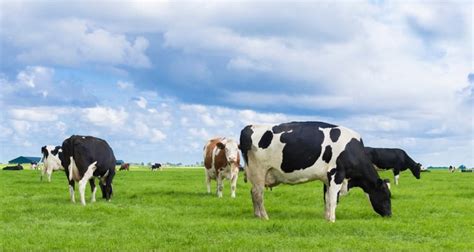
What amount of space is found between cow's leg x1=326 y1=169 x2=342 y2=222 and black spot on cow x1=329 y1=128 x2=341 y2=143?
3.02ft

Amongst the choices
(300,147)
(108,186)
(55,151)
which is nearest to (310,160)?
(300,147)

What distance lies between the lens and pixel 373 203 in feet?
58.2

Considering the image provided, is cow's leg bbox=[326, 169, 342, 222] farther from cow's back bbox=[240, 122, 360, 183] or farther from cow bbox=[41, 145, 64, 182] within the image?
cow bbox=[41, 145, 64, 182]

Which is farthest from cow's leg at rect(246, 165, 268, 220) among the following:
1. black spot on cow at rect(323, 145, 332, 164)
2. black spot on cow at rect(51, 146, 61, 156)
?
black spot on cow at rect(51, 146, 61, 156)

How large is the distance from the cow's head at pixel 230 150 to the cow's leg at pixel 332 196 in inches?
271

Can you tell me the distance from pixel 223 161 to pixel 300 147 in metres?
7.56

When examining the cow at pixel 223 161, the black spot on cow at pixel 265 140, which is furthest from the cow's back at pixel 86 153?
the black spot on cow at pixel 265 140

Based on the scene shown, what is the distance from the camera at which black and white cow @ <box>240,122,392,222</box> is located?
1681 centimetres

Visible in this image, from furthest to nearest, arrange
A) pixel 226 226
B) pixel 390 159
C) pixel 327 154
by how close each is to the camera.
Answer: pixel 390 159
pixel 327 154
pixel 226 226

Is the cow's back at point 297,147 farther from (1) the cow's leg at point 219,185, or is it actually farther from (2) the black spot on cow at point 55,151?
(2) the black spot on cow at point 55,151

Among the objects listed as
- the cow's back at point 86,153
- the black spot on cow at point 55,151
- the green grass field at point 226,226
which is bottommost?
the green grass field at point 226,226

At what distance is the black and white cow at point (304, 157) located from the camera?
16.8 meters

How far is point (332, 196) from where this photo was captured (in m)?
16.4

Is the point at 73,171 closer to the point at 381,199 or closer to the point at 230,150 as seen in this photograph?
the point at 230,150
